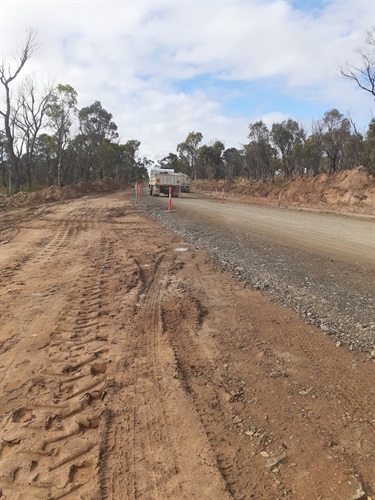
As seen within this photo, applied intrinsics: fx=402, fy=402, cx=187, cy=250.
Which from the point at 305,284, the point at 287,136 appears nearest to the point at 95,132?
the point at 287,136

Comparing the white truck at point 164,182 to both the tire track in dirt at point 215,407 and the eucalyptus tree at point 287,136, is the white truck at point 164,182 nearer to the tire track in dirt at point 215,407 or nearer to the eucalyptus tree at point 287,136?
the eucalyptus tree at point 287,136

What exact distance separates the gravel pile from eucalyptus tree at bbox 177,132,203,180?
65347 millimetres

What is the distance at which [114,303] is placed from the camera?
5.66 m

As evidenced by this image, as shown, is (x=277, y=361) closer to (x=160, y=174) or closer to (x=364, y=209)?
(x=364, y=209)

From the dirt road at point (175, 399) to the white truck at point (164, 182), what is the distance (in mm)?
28835

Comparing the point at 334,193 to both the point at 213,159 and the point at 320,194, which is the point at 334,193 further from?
the point at 213,159

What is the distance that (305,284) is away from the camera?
21.7 ft

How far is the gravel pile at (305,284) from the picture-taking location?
191 inches

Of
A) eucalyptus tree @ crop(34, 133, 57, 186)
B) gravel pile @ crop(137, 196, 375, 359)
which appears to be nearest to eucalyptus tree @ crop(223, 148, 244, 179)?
eucalyptus tree @ crop(34, 133, 57, 186)

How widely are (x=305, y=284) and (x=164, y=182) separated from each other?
28.9 meters

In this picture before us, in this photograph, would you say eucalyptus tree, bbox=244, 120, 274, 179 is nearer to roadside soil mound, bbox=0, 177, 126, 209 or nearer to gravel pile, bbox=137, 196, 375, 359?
roadside soil mound, bbox=0, 177, 126, 209

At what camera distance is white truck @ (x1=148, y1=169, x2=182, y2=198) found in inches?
1358

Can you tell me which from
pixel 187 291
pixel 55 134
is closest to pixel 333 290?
pixel 187 291

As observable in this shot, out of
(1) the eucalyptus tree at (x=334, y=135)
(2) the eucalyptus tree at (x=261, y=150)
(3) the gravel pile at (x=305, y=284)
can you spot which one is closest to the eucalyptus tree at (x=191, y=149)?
(2) the eucalyptus tree at (x=261, y=150)
